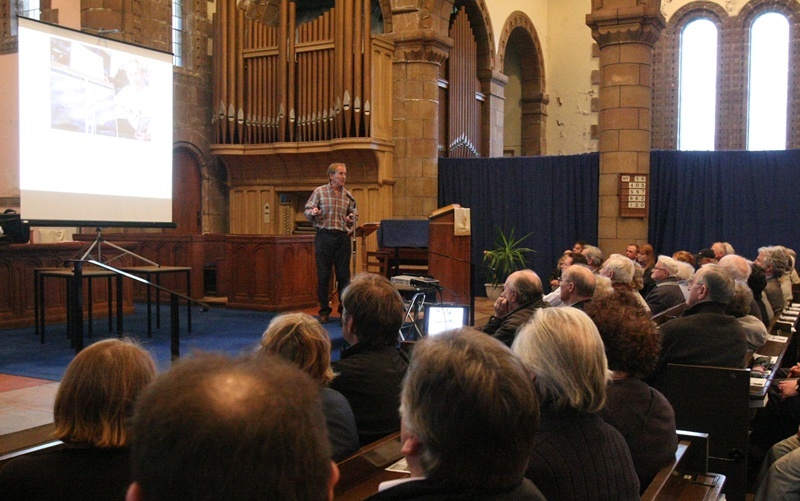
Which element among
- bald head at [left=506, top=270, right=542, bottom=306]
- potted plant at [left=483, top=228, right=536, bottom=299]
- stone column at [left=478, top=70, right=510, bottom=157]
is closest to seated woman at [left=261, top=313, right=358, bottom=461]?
bald head at [left=506, top=270, right=542, bottom=306]

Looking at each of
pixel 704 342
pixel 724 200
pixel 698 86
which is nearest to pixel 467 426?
pixel 704 342

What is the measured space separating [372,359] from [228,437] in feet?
6.43

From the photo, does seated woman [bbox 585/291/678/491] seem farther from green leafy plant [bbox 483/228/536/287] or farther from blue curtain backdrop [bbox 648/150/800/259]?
blue curtain backdrop [bbox 648/150/800/259]

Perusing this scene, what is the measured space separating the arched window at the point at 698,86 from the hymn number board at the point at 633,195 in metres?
4.31

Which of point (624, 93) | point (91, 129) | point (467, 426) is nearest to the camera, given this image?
point (467, 426)

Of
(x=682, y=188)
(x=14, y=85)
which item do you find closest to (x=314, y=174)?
A: (x=14, y=85)

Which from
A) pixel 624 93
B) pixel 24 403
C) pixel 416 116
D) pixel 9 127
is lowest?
pixel 24 403

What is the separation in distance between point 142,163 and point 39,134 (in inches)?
39.6

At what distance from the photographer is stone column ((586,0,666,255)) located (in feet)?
30.6

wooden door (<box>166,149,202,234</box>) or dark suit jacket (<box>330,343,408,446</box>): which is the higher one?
wooden door (<box>166,149,202,234</box>)

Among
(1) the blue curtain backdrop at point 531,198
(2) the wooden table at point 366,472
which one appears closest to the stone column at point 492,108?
(1) the blue curtain backdrop at point 531,198

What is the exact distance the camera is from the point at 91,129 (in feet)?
18.8

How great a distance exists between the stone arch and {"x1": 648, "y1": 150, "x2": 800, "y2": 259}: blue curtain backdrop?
4.38 m

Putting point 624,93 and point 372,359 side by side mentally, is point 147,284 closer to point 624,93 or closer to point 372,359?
point 372,359
